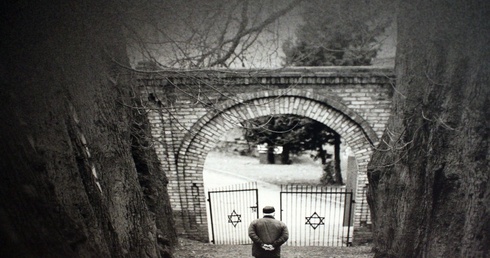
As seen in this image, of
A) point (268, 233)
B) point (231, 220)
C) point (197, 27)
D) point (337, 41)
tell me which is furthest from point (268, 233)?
point (337, 41)

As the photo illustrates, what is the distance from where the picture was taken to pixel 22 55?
6.06 ft

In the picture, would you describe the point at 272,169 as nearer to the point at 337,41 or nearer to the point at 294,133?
the point at 294,133

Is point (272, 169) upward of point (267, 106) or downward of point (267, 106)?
downward

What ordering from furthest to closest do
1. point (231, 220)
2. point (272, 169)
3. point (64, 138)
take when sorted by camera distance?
point (272, 169)
point (231, 220)
point (64, 138)

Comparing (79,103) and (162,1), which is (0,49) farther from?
(162,1)

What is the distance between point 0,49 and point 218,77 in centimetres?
287

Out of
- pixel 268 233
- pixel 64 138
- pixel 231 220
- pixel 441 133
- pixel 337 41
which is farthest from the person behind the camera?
pixel 337 41

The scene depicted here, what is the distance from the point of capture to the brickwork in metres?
4.94

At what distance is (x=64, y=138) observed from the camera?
208cm

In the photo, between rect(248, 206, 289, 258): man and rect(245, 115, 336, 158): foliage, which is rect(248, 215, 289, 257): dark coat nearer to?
rect(248, 206, 289, 258): man

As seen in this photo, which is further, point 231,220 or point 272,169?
point 272,169

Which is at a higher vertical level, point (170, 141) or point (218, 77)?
point (218, 77)

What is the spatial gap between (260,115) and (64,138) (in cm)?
357

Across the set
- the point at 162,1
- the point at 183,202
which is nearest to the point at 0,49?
the point at 162,1
